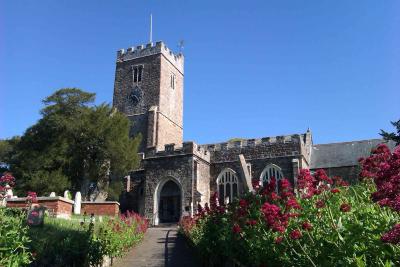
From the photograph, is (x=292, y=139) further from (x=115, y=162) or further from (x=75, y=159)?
(x=75, y=159)

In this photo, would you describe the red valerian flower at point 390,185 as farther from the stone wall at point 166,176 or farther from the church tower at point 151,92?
the church tower at point 151,92

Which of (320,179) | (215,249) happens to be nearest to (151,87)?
(215,249)

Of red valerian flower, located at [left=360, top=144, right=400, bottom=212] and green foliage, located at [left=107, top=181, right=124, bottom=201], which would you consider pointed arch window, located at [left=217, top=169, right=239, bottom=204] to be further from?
red valerian flower, located at [left=360, top=144, right=400, bottom=212]

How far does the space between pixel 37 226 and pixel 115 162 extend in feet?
52.7

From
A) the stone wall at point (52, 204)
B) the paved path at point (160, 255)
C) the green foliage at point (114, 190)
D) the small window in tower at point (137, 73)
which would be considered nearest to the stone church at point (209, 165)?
the green foliage at point (114, 190)

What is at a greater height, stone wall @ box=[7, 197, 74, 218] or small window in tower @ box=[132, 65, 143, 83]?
small window in tower @ box=[132, 65, 143, 83]

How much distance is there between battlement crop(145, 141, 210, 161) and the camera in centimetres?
2789

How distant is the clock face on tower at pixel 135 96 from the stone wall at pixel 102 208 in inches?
786

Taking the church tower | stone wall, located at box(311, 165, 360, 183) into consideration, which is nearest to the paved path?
stone wall, located at box(311, 165, 360, 183)

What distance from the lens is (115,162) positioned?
1054 inches

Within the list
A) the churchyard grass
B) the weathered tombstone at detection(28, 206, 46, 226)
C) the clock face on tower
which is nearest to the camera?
the churchyard grass

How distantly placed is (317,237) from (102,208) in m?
15.1

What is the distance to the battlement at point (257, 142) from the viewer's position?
93.7 ft

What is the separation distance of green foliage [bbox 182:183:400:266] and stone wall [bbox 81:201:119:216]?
1016cm
